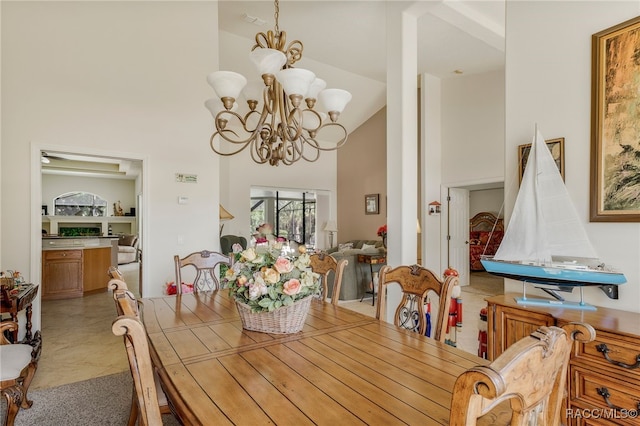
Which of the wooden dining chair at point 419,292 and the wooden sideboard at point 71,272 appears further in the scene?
the wooden sideboard at point 71,272

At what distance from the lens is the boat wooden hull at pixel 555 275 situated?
1.85 metres

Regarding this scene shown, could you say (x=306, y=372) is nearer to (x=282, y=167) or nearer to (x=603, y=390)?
(x=603, y=390)

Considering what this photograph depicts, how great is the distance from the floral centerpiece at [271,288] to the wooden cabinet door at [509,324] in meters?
1.32

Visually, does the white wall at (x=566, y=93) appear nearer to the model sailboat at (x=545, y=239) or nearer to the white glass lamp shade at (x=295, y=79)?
the model sailboat at (x=545, y=239)

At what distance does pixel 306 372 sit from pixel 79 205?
39.1ft

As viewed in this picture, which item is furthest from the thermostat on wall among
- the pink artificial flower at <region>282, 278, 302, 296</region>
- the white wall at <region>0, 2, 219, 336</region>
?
the pink artificial flower at <region>282, 278, 302, 296</region>

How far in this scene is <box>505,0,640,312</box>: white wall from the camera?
195cm

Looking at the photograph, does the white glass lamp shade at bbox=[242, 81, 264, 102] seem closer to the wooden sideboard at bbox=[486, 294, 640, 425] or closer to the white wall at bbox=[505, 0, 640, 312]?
the white wall at bbox=[505, 0, 640, 312]

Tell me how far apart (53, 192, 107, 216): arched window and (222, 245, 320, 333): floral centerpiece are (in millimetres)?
11198

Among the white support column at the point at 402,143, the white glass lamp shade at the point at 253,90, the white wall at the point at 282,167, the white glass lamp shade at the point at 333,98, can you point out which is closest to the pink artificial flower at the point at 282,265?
the white glass lamp shade at the point at 333,98

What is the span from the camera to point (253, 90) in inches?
105

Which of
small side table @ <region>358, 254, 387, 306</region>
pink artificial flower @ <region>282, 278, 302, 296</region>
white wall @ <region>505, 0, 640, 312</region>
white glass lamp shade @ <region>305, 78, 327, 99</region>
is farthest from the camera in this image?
small side table @ <region>358, 254, 387, 306</region>

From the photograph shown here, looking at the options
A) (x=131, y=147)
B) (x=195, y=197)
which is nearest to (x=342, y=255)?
(x=195, y=197)

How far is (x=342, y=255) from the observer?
5.49 meters
